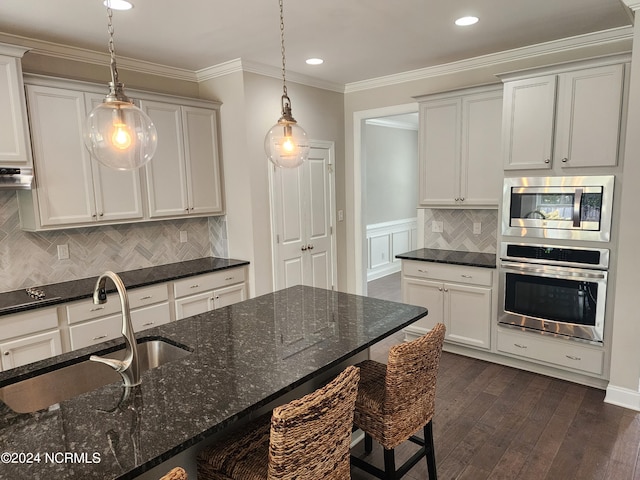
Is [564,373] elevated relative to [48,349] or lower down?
lower down

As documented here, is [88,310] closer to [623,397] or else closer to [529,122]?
[529,122]

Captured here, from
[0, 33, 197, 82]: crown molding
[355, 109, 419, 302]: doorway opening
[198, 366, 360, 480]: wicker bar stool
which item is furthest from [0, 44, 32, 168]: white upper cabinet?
[355, 109, 419, 302]: doorway opening

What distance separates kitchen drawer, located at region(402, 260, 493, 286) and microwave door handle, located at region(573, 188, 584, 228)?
2.51 feet

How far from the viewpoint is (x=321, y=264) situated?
4.82 m

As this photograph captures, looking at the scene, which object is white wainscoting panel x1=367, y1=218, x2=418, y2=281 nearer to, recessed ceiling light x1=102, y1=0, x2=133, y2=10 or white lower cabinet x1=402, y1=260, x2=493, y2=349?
white lower cabinet x1=402, y1=260, x2=493, y2=349

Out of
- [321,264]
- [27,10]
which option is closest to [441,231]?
[321,264]

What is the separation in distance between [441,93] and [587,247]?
184 cm

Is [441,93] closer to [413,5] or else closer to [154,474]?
[413,5]

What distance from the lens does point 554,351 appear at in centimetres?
337

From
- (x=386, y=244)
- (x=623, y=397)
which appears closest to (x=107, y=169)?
(x=623, y=397)

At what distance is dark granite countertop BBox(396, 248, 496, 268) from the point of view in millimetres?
3719

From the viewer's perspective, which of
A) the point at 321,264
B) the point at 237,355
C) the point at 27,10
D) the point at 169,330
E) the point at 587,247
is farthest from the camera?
the point at 321,264

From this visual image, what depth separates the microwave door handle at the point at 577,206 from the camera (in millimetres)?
3105

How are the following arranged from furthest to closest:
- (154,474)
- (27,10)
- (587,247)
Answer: (587,247) → (27,10) → (154,474)
